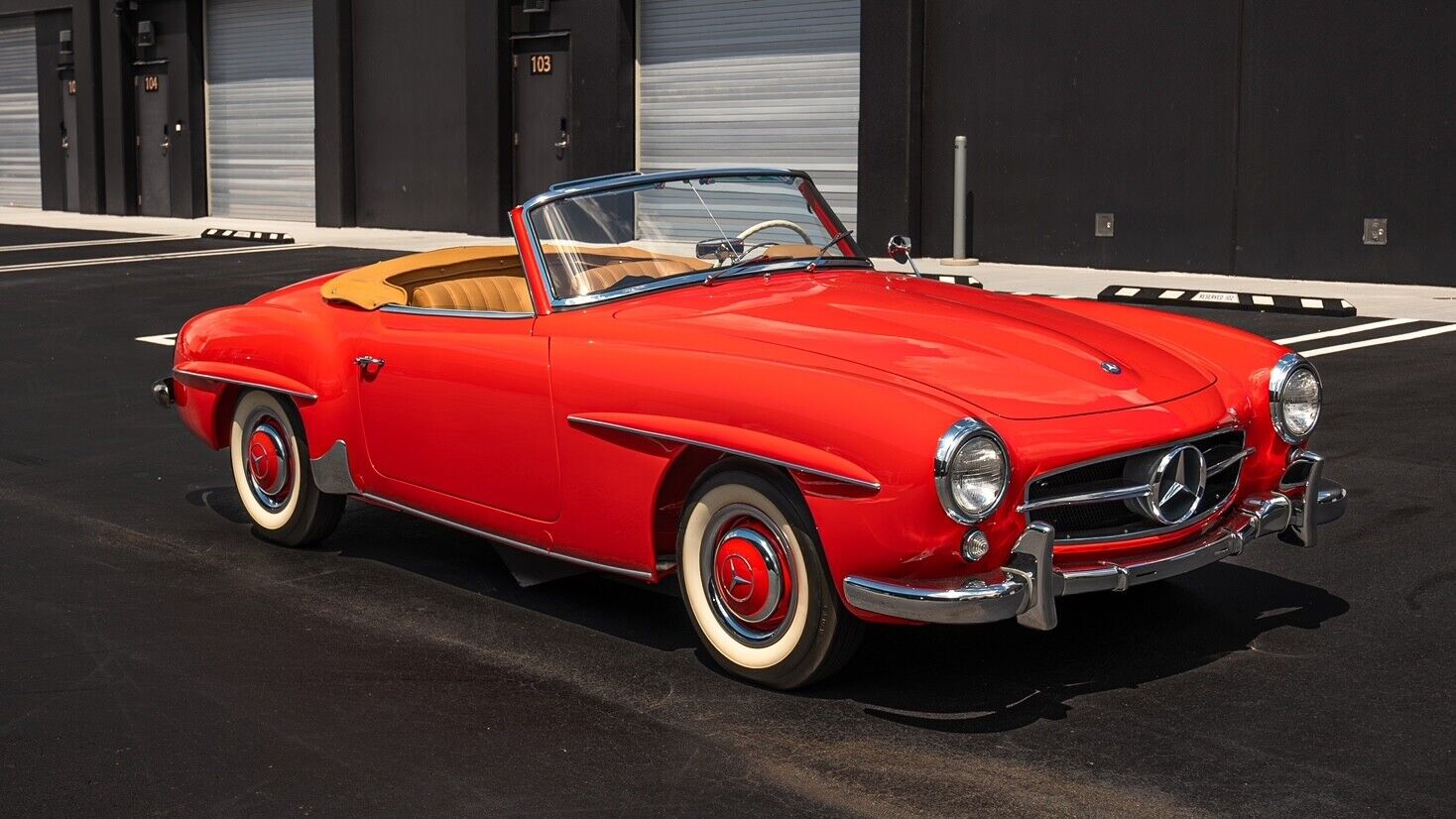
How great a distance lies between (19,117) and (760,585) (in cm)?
3083

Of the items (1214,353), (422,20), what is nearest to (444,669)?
(1214,353)

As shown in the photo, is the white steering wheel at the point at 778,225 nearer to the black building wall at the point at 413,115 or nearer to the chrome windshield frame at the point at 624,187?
the chrome windshield frame at the point at 624,187

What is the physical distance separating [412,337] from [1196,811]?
9.53 ft

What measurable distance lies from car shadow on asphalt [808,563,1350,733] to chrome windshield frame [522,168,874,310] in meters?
1.23

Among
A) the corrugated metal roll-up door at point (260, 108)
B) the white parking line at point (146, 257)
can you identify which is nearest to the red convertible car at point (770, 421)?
the white parking line at point (146, 257)

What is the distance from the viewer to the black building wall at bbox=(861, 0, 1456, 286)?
47.6 feet

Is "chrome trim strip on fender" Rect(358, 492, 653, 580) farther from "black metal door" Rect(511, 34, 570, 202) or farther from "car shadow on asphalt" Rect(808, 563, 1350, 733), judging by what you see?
"black metal door" Rect(511, 34, 570, 202)

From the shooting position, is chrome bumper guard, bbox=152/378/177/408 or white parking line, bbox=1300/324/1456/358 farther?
white parking line, bbox=1300/324/1456/358

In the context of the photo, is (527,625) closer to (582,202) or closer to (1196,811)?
(582,202)

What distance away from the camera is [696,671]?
4.65 meters

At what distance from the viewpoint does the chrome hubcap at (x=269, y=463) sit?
240 inches

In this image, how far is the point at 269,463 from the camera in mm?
6141

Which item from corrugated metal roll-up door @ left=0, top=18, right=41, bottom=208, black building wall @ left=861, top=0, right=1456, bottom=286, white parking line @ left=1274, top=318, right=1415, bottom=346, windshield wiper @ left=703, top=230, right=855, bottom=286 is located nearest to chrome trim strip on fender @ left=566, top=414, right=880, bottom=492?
windshield wiper @ left=703, top=230, right=855, bottom=286

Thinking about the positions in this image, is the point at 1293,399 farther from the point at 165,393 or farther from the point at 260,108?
the point at 260,108
